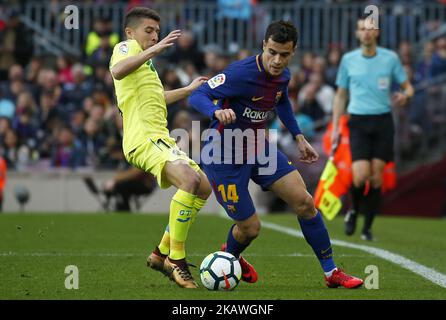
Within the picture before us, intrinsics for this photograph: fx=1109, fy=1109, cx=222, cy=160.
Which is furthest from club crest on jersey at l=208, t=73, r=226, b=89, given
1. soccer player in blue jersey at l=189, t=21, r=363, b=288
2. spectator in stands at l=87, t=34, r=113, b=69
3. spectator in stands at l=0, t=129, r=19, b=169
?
spectator in stands at l=87, t=34, r=113, b=69

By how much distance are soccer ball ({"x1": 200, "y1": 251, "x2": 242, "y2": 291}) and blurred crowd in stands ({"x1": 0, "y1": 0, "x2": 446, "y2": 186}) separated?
1013 centimetres

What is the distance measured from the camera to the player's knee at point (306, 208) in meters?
7.83

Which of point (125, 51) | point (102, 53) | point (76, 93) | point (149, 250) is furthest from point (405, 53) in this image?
point (125, 51)

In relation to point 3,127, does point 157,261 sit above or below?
above

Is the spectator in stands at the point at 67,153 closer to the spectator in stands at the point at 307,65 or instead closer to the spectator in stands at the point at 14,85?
the spectator in stands at the point at 14,85

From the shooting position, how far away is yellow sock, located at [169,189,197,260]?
7.77 metres

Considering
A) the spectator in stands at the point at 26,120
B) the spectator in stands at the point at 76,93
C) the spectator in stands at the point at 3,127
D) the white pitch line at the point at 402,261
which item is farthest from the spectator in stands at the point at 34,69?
the white pitch line at the point at 402,261

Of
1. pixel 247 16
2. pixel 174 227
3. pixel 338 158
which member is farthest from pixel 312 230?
pixel 247 16

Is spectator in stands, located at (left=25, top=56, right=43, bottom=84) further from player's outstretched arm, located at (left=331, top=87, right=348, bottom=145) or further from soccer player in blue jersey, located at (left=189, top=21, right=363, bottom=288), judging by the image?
soccer player in blue jersey, located at (left=189, top=21, right=363, bottom=288)

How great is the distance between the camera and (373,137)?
41.1 feet

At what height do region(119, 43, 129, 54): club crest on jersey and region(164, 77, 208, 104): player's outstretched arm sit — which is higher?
region(119, 43, 129, 54): club crest on jersey

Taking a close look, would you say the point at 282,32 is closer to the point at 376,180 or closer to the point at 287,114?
the point at 287,114

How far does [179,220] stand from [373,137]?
520cm
